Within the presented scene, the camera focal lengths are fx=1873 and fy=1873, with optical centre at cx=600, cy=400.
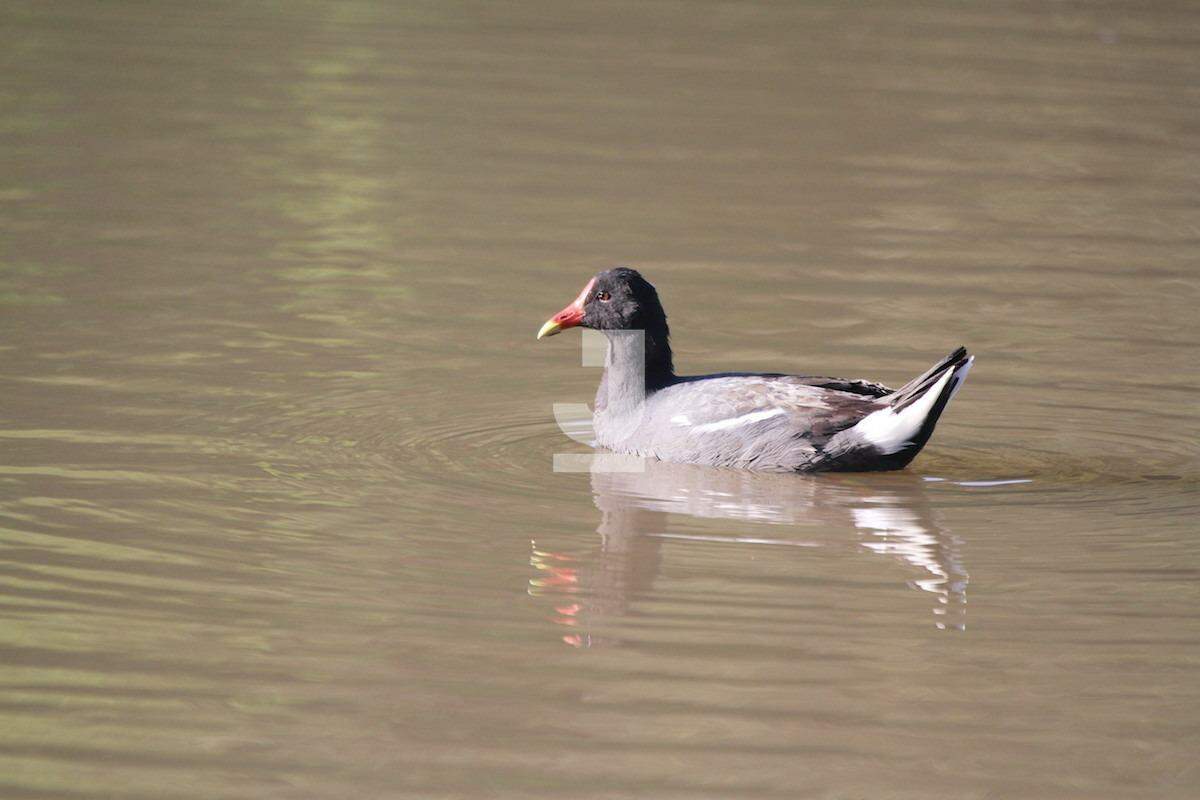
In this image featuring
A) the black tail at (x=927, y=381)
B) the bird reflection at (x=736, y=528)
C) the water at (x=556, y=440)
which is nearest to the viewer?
the water at (x=556, y=440)

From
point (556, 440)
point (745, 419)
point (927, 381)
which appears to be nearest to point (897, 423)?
point (927, 381)

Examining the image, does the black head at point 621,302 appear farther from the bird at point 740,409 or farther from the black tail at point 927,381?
the black tail at point 927,381

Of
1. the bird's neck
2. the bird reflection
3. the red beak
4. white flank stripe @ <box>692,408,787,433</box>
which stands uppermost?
the red beak

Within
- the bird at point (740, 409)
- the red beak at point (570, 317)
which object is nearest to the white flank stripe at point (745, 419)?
the bird at point (740, 409)

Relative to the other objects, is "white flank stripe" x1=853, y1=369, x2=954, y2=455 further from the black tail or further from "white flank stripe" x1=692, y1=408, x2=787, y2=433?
"white flank stripe" x1=692, y1=408, x2=787, y2=433

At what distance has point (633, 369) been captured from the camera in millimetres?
8633

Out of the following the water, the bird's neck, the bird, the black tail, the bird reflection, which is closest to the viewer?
the water

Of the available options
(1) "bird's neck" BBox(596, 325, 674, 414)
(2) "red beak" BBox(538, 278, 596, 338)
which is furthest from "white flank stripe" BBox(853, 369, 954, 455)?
(2) "red beak" BBox(538, 278, 596, 338)

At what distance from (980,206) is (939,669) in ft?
25.9

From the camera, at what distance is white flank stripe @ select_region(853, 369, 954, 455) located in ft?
25.3

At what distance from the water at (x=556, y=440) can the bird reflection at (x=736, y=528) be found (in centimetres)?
3

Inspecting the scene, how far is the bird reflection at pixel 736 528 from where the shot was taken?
663 centimetres

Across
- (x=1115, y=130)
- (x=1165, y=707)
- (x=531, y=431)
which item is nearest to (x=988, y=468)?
(x=531, y=431)

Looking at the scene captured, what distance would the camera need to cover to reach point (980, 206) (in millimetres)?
13422
